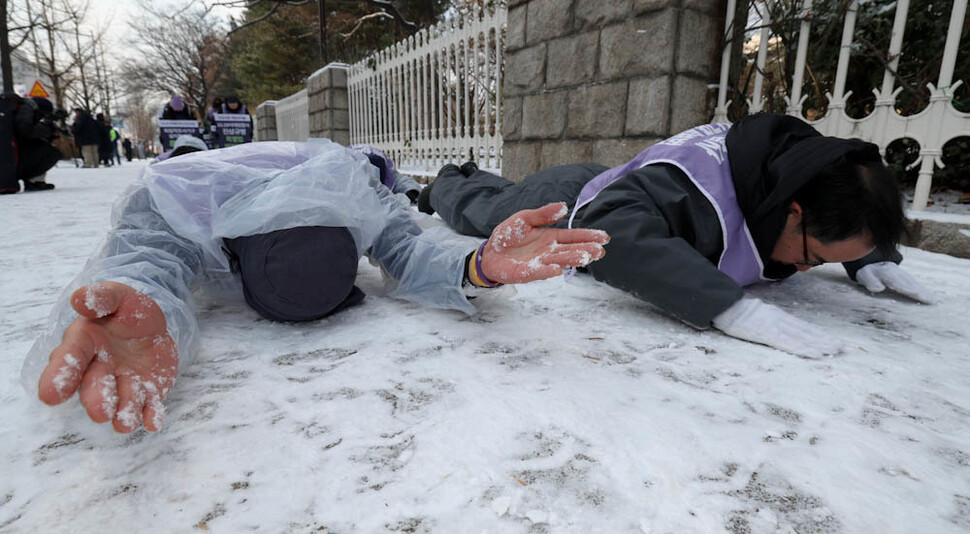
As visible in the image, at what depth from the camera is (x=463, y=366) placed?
1058 mm

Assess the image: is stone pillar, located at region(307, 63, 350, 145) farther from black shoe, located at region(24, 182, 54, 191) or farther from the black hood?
the black hood

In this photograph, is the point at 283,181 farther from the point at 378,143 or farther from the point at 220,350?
the point at 378,143

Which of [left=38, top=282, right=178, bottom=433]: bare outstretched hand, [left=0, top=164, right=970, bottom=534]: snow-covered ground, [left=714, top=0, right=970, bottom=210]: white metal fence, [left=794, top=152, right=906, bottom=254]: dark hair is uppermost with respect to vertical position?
[left=714, top=0, right=970, bottom=210]: white metal fence

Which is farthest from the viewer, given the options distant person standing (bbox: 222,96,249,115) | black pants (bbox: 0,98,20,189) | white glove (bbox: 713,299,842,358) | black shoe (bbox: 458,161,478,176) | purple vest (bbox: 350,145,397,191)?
distant person standing (bbox: 222,96,249,115)

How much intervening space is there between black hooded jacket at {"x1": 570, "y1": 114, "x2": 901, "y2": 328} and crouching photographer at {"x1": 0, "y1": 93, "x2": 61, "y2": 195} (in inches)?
260

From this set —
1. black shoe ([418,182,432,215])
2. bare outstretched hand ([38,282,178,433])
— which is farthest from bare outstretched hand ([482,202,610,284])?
black shoe ([418,182,432,215])

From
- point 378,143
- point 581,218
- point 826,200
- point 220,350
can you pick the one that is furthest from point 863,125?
point 378,143

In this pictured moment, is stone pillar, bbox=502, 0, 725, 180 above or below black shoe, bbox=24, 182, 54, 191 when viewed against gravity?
above

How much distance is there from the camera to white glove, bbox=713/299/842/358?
44.8 inches

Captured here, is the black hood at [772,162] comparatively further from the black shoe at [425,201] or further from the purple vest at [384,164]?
the black shoe at [425,201]

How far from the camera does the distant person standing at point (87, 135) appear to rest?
12.1 m

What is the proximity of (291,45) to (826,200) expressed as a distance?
1624 cm

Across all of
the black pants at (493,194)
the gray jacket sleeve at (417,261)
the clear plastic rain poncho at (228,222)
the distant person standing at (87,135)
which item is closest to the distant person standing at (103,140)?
the distant person standing at (87,135)

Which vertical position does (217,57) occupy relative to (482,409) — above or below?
above
